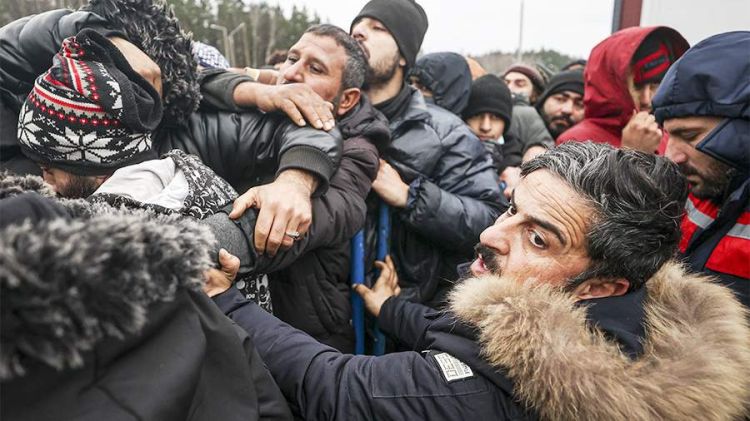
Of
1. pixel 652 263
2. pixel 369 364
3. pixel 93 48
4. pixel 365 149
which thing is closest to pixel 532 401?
pixel 369 364

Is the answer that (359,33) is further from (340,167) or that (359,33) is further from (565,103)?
(565,103)

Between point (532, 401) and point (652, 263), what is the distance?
2.04ft

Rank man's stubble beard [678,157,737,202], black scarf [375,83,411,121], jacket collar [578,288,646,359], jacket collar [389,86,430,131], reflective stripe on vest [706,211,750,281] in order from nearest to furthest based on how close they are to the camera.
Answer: jacket collar [578,288,646,359] → reflective stripe on vest [706,211,750,281] → man's stubble beard [678,157,737,202] → jacket collar [389,86,430,131] → black scarf [375,83,411,121]

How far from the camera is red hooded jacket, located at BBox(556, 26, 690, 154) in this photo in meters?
2.87

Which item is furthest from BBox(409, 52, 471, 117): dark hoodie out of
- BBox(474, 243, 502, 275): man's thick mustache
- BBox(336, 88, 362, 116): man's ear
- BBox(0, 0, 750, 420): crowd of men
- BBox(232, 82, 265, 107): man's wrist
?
BBox(474, 243, 502, 275): man's thick mustache

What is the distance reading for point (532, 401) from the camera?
3.31 feet

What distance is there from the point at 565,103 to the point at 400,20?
1929mm

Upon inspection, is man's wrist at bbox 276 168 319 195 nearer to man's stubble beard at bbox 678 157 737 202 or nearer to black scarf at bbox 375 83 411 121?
black scarf at bbox 375 83 411 121

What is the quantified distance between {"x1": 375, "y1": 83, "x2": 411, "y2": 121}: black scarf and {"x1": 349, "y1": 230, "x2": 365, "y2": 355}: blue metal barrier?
0.82m

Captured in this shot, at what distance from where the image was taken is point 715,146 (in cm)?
174

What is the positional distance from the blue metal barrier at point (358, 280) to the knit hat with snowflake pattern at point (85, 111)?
1.03 meters

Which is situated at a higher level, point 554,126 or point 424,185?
point 424,185

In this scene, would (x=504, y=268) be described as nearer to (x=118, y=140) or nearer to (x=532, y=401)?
(x=532, y=401)

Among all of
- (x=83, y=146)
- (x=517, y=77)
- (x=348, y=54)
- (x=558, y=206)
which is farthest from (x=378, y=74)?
(x=517, y=77)
